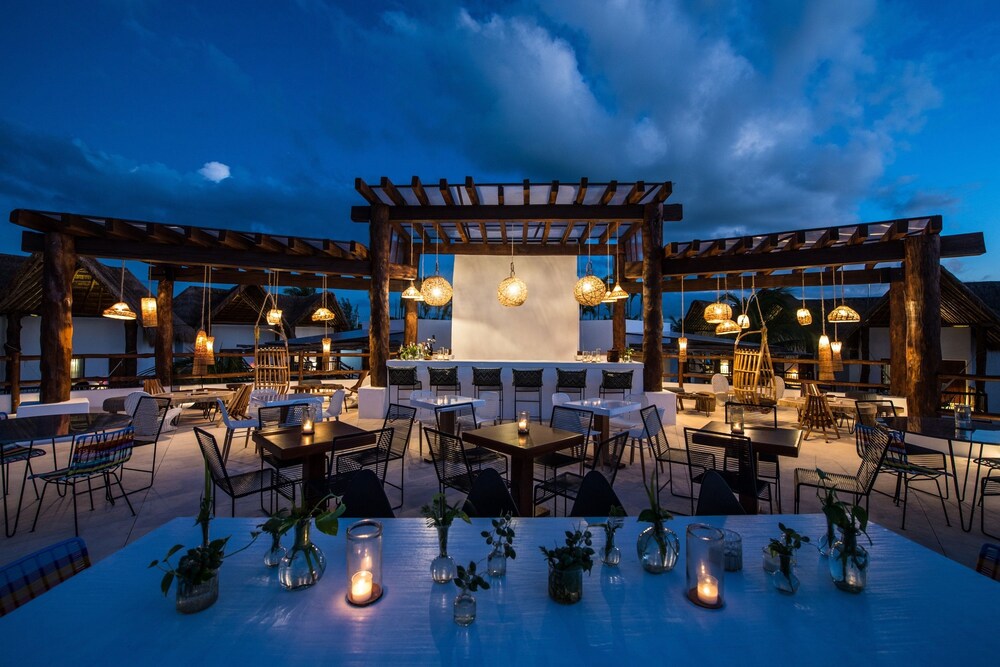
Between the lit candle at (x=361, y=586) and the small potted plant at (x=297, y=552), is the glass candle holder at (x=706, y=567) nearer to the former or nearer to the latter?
the lit candle at (x=361, y=586)

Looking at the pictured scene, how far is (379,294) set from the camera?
8.55m

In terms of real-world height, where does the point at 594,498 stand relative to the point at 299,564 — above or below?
below

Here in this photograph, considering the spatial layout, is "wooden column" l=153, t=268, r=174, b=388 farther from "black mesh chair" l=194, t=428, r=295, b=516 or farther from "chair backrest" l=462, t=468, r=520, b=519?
"chair backrest" l=462, t=468, r=520, b=519

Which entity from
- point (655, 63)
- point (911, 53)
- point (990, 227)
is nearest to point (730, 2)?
point (655, 63)

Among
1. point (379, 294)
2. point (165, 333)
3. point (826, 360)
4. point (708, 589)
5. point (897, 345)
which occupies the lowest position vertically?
point (708, 589)

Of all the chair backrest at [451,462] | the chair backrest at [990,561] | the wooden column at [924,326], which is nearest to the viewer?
the chair backrest at [990,561]

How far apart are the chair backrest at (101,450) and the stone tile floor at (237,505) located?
0.50 metres

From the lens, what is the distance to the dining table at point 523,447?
3336 millimetres

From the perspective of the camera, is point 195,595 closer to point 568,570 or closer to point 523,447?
point 568,570

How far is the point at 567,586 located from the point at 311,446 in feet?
9.10

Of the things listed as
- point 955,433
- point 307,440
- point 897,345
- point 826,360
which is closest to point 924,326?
point 826,360

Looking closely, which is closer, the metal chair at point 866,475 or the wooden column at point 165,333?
the metal chair at point 866,475

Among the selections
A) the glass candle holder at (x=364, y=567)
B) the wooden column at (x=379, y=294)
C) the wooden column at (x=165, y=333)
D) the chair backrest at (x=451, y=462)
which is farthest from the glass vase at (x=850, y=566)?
the wooden column at (x=165, y=333)

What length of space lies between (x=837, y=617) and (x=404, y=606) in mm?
1329
